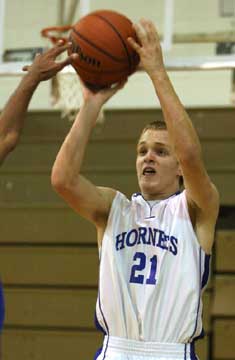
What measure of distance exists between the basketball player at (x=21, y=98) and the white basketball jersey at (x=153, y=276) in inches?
19.6

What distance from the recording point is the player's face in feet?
9.32

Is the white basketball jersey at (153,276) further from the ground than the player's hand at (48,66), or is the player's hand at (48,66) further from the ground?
the player's hand at (48,66)

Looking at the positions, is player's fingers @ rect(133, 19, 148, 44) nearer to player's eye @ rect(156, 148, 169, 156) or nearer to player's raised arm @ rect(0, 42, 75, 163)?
player's raised arm @ rect(0, 42, 75, 163)

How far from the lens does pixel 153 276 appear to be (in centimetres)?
268

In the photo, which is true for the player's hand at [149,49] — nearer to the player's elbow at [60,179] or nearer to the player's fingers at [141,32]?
the player's fingers at [141,32]

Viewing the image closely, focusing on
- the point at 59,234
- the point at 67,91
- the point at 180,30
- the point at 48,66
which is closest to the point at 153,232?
the point at 48,66

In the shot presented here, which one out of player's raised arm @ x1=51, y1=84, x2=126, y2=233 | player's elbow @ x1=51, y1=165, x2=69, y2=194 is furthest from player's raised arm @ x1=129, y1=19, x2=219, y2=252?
player's elbow @ x1=51, y1=165, x2=69, y2=194

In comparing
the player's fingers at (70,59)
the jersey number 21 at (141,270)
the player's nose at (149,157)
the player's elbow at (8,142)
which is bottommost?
the jersey number 21 at (141,270)

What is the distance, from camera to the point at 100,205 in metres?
2.81

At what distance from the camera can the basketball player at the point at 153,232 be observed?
2.63m

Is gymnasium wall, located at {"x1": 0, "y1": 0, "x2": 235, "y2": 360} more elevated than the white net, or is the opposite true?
the white net

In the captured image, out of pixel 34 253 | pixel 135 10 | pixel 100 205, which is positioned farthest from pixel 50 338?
pixel 100 205

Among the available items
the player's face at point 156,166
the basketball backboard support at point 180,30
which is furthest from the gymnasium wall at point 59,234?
the player's face at point 156,166

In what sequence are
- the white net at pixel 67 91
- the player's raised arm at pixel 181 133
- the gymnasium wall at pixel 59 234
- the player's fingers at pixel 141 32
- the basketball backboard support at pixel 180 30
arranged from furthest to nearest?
the gymnasium wall at pixel 59 234, the basketball backboard support at pixel 180 30, the white net at pixel 67 91, the player's fingers at pixel 141 32, the player's raised arm at pixel 181 133
